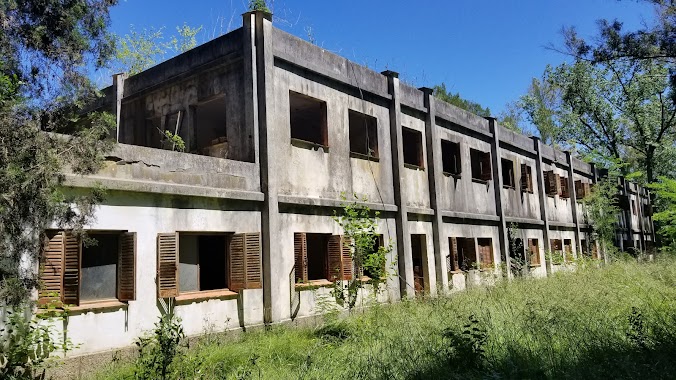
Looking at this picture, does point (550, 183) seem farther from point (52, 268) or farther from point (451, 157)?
point (52, 268)

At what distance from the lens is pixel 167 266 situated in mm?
8344

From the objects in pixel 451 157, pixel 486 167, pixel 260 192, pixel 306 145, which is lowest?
pixel 260 192

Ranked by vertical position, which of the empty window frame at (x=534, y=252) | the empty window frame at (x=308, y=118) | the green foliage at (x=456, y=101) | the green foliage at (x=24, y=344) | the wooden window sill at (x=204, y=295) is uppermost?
the green foliage at (x=456, y=101)

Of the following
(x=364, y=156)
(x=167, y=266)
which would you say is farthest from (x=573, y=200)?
(x=167, y=266)

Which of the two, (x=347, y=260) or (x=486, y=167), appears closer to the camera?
(x=347, y=260)

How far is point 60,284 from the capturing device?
710 cm

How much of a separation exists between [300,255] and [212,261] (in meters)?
1.71

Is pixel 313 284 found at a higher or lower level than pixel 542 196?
lower

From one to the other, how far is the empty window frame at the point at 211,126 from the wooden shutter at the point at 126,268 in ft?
10.1

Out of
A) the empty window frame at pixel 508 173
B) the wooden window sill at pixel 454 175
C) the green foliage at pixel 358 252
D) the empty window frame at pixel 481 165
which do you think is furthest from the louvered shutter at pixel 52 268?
the empty window frame at pixel 508 173

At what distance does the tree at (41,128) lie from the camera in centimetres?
644

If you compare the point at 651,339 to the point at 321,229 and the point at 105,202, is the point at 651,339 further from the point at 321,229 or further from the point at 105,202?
the point at 105,202

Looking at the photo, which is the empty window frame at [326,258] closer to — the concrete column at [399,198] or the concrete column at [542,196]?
the concrete column at [399,198]

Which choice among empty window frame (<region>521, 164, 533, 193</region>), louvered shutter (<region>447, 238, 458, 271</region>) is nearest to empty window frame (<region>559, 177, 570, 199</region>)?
empty window frame (<region>521, 164, 533, 193</region>)
